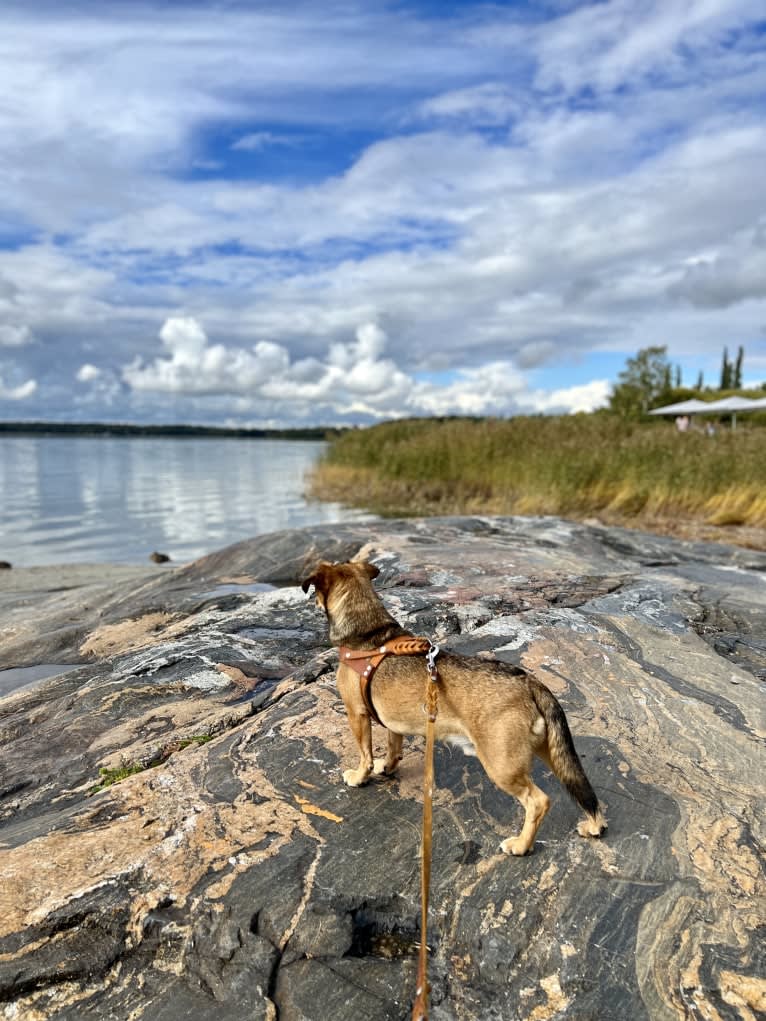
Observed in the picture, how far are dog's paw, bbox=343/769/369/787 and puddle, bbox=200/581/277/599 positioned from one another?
342 centimetres

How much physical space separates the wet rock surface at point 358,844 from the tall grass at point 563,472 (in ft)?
35.3

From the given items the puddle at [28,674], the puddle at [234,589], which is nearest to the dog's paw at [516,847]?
the puddle at [28,674]

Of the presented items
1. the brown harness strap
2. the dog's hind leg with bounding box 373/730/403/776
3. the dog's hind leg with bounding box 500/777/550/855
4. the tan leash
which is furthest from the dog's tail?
the dog's hind leg with bounding box 373/730/403/776

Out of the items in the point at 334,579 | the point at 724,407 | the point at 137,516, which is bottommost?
the point at 137,516

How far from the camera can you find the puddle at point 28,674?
5.41m

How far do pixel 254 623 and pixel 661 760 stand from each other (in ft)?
10.9

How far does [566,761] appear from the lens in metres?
2.84

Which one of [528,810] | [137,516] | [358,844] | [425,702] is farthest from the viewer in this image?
[137,516]

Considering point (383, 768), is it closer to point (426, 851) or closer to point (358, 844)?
point (358, 844)

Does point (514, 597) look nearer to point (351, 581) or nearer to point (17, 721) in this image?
point (351, 581)

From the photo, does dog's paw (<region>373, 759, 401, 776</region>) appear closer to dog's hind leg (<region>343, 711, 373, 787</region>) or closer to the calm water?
dog's hind leg (<region>343, 711, 373, 787</region>)

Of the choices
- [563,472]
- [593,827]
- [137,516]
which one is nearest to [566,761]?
[593,827]

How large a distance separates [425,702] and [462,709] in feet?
0.65

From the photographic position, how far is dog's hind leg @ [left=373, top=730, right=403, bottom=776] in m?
3.39
